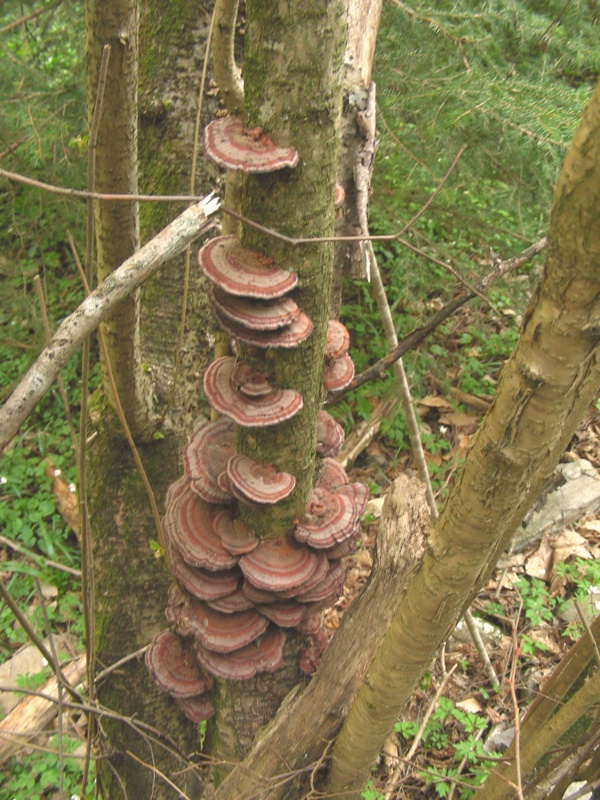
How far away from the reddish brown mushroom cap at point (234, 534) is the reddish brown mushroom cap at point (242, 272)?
92 cm

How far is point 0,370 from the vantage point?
6770mm

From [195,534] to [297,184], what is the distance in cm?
124

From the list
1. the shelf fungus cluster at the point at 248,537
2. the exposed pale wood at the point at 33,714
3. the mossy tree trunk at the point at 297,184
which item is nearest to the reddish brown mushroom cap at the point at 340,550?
the shelf fungus cluster at the point at 248,537

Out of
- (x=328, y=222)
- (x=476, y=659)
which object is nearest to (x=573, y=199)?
(x=328, y=222)

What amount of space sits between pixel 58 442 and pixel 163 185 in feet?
14.2

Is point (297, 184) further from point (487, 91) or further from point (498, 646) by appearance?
point (498, 646)

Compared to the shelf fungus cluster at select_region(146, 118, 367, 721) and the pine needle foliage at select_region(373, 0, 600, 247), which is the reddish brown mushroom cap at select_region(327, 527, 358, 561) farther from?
the pine needle foliage at select_region(373, 0, 600, 247)

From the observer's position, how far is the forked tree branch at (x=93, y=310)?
45.5 inches

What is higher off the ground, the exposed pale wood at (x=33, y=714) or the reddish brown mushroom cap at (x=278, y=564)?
the reddish brown mushroom cap at (x=278, y=564)

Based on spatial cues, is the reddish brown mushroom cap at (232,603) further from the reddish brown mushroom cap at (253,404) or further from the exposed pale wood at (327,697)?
the reddish brown mushroom cap at (253,404)

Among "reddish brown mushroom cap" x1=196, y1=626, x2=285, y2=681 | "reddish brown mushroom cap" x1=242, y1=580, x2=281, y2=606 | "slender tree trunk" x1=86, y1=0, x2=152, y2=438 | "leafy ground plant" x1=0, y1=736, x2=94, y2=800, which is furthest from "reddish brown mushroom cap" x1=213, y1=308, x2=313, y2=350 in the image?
"leafy ground plant" x1=0, y1=736, x2=94, y2=800

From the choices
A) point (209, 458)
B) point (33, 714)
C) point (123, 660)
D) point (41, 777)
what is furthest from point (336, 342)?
point (41, 777)

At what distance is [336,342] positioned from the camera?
223cm

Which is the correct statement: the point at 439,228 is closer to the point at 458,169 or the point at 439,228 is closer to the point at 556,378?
the point at 458,169
